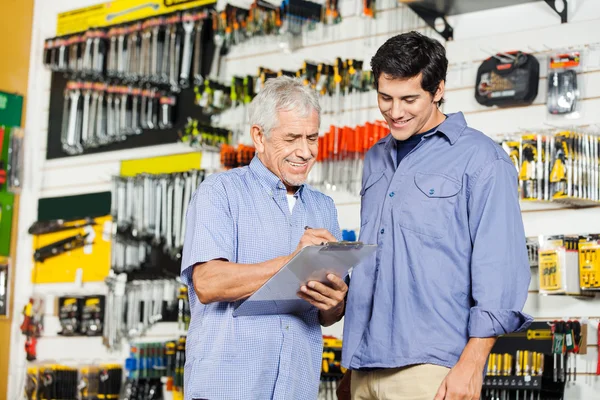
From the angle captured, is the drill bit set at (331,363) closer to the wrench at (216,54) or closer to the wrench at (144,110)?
the wrench at (216,54)

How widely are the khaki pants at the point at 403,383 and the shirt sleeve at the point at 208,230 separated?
50 cm

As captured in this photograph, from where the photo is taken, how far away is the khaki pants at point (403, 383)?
7.67 ft

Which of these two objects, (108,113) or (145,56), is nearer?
(145,56)

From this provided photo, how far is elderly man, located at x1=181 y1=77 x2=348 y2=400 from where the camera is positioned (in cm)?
244

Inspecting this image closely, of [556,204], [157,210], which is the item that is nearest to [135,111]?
[157,210]

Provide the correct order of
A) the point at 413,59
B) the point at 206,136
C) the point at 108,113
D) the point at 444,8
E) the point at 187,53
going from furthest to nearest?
the point at 108,113 → the point at 187,53 → the point at 206,136 → the point at 444,8 → the point at 413,59

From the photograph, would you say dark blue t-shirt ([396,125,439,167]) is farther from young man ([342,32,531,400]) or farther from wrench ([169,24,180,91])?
wrench ([169,24,180,91])

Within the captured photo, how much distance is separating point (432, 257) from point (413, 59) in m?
0.53

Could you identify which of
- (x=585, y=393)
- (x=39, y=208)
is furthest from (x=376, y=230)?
(x=39, y=208)

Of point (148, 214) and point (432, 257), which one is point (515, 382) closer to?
point (432, 257)

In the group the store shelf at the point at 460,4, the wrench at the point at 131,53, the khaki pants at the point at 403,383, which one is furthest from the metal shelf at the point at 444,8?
the khaki pants at the point at 403,383

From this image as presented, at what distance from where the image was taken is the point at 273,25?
5266mm

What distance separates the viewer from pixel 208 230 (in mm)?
2482

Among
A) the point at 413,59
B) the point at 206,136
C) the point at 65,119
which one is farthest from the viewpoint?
the point at 65,119
